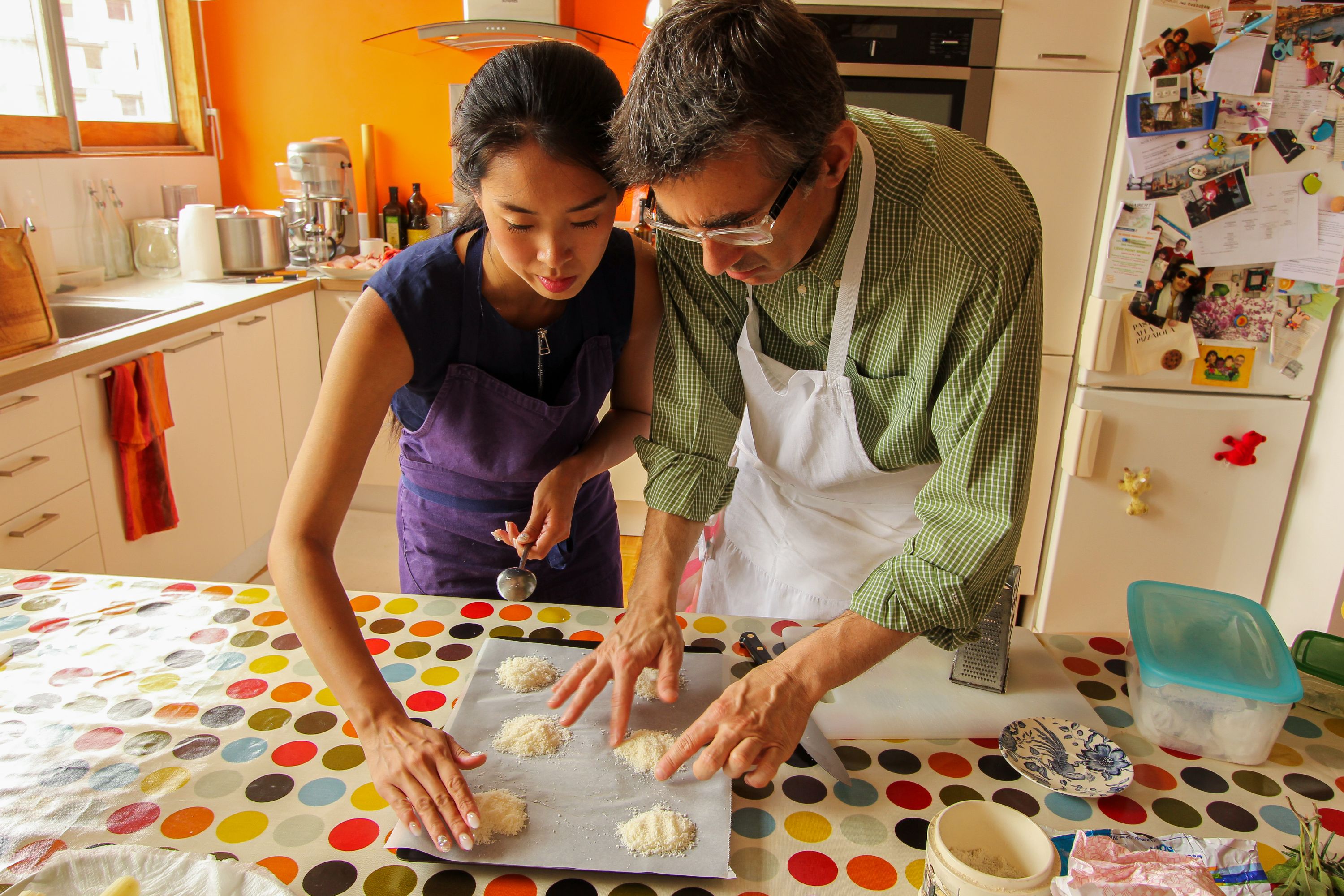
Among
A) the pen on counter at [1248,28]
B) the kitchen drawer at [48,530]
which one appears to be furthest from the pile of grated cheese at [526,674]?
the pen on counter at [1248,28]

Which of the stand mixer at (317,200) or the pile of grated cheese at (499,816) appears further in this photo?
the stand mixer at (317,200)

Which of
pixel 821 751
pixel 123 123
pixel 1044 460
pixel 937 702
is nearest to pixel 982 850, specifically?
pixel 821 751

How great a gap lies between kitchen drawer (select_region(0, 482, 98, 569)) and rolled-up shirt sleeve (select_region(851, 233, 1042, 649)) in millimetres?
1752

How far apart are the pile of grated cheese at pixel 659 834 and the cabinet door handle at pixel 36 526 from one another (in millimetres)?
1695

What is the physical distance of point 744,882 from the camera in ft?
2.39

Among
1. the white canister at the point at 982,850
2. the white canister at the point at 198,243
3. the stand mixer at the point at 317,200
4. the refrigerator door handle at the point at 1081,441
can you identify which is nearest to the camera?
the white canister at the point at 982,850

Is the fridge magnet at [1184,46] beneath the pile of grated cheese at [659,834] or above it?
above

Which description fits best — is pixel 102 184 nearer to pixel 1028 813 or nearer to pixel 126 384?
pixel 126 384

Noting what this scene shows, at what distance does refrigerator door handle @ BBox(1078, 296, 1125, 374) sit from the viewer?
7.73ft

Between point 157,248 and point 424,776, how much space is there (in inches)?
108

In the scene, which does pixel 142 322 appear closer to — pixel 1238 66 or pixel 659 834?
pixel 659 834

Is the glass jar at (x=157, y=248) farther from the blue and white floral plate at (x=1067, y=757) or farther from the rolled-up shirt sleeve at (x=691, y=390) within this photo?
the blue and white floral plate at (x=1067, y=757)

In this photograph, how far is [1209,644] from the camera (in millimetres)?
957

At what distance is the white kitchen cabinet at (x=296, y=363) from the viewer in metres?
2.89
